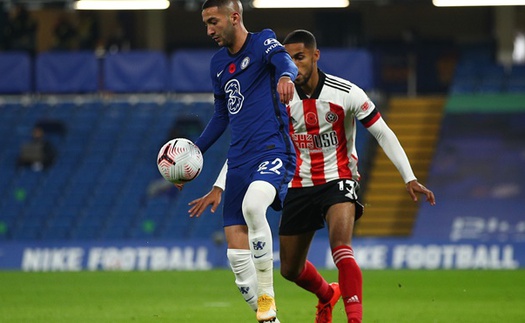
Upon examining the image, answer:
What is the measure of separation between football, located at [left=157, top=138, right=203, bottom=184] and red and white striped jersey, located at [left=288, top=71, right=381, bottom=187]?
0.92 metres

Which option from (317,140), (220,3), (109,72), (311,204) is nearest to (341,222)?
(311,204)

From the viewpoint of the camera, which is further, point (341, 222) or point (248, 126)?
point (341, 222)

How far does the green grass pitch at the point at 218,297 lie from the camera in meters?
10.3

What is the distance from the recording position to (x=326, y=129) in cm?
894

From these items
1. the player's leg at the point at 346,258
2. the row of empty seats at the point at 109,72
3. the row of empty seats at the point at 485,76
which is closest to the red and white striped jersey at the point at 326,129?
the player's leg at the point at 346,258

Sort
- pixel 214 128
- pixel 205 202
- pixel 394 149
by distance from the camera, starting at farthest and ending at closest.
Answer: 1. pixel 214 128
2. pixel 394 149
3. pixel 205 202

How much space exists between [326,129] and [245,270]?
4.56 ft

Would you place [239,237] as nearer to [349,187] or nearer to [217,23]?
[349,187]

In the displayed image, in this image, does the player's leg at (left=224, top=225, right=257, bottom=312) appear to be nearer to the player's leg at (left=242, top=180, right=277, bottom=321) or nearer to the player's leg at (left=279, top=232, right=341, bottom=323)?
the player's leg at (left=242, top=180, right=277, bottom=321)

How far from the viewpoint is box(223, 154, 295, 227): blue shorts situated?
8.02 m

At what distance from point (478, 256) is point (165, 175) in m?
12.1

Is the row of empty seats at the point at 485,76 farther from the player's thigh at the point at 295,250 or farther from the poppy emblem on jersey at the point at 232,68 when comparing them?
the poppy emblem on jersey at the point at 232,68

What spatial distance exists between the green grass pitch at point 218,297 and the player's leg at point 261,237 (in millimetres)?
1925

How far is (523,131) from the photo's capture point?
25.3m
